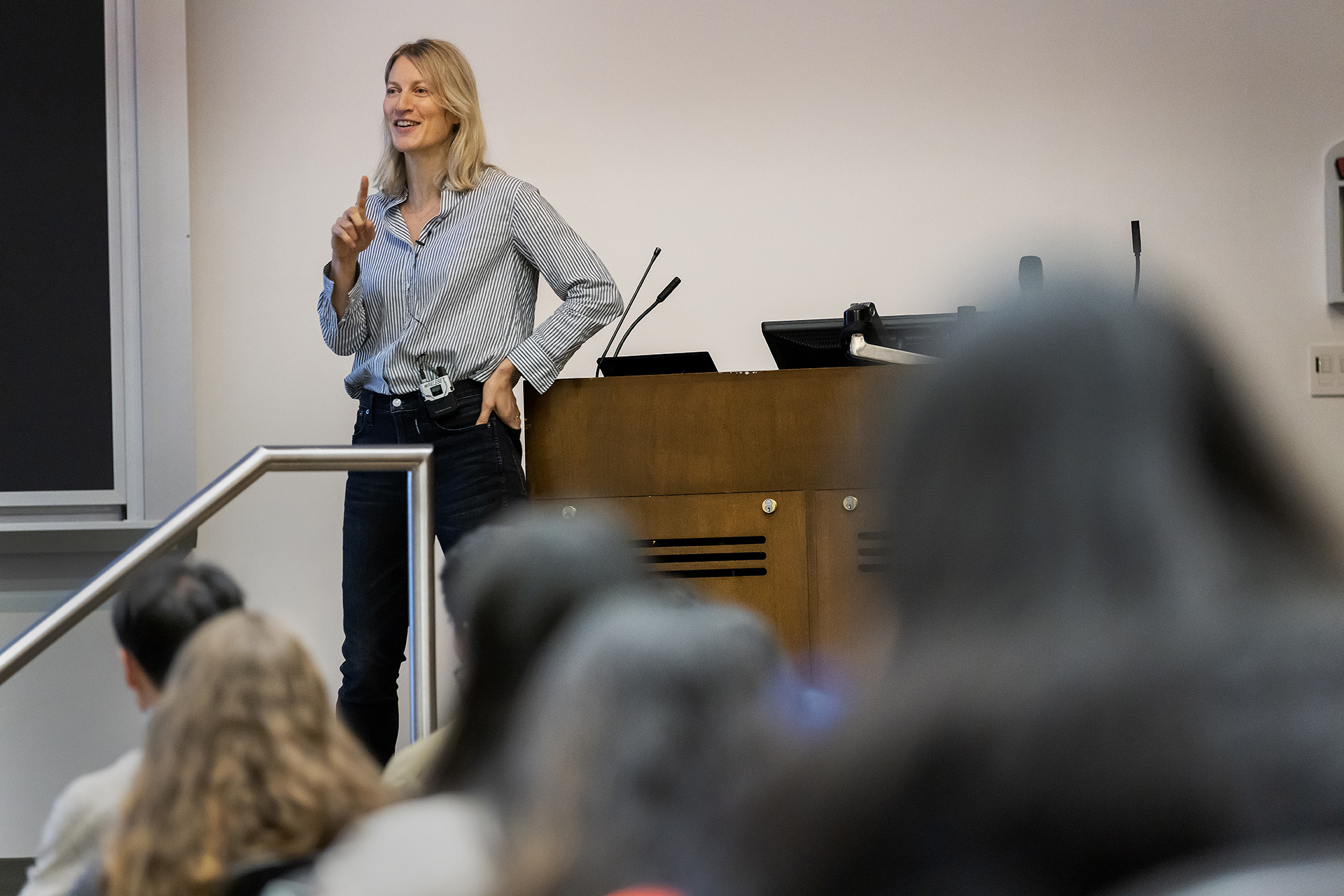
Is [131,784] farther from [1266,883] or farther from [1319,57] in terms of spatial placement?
[1319,57]

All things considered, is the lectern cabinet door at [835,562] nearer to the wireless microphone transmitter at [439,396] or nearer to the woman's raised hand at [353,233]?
the wireless microphone transmitter at [439,396]

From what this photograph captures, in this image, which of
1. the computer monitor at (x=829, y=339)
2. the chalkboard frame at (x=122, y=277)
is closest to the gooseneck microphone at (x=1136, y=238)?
the computer monitor at (x=829, y=339)

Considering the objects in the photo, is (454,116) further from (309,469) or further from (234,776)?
(234,776)

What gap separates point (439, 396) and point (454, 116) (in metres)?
0.61

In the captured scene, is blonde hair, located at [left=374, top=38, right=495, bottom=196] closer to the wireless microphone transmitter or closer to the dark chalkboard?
the wireless microphone transmitter

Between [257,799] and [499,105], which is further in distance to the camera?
[499,105]

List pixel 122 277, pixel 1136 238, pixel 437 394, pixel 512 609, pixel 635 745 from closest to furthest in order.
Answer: pixel 635 745
pixel 512 609
pixel 437 394
pixel 1136 238
pixel 122 277

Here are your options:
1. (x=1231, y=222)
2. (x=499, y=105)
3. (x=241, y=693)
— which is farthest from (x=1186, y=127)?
(x=241, y=693)

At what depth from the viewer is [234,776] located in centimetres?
110

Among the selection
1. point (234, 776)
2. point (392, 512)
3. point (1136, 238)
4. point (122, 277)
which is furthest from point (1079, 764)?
point (122, 277)

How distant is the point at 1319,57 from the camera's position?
381 centimetres

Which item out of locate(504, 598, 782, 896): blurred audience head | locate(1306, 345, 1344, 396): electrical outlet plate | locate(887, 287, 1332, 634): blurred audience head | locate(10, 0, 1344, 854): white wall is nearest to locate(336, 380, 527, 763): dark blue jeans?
locate(504, 598, 782, 896): blurred audience head

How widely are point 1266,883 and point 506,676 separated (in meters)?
0.59

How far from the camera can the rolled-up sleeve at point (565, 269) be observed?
258 cm
